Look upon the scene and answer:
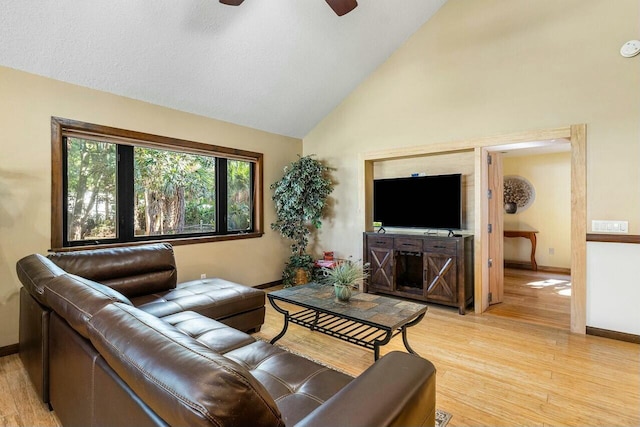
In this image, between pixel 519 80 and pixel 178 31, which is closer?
pixel 178 31

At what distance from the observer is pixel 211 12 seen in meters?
2.99

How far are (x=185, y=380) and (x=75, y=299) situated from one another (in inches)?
37.1

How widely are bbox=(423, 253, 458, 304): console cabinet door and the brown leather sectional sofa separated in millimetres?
2633

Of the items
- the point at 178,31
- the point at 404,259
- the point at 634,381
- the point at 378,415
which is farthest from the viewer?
the point at 404,259

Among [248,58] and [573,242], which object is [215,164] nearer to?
[248,58]

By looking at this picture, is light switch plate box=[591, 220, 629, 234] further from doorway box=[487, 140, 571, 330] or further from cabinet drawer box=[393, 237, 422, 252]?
doorway box=[487, 140, 571, 330]

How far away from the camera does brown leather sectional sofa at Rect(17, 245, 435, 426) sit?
76 centimetres

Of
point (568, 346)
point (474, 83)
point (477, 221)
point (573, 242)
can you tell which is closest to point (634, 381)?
point (568, 346)

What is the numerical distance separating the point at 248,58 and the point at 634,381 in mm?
4465

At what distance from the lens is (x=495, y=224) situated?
160 inches

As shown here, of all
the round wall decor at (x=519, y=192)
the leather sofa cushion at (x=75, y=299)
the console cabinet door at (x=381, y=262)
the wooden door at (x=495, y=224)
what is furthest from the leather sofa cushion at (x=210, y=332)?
the round wall decor at (x=519, y=192)

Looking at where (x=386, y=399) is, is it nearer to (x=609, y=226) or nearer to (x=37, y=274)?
(x=37, y=274)

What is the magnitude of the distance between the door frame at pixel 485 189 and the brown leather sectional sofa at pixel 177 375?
284 centimetres

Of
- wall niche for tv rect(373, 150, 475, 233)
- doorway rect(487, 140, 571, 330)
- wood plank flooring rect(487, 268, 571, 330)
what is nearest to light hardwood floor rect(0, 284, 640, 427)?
wood plank flooring rect(487, 268, 571, 330)
